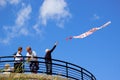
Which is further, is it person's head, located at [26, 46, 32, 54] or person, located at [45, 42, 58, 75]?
person, located at [45, 42, 58, 75]

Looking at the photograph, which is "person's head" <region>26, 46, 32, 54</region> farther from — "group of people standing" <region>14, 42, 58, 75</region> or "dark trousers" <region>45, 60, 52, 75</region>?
"dark trousers" <region>45, 60, 52, 75</region>

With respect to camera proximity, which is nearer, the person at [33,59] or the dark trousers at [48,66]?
the person at [33,59]

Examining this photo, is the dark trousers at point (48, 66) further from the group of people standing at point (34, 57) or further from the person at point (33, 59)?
the person at point (33, 59)

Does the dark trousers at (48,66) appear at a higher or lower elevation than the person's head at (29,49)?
lower

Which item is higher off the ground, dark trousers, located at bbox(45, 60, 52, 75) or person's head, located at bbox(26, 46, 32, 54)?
person's head, located at bbox(26, 46, 32, 54)

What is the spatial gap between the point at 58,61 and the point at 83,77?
5.20 feet

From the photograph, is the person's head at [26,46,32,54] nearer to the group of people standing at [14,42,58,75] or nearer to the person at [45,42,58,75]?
the group of people standing at [14,42,58,75]

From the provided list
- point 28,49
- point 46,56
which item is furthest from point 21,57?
point 46,56

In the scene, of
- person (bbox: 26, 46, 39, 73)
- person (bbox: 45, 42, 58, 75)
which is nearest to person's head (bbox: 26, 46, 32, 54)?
person (bbox: 26, 46, 39, 73)

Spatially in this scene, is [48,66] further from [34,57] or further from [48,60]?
[34,57]

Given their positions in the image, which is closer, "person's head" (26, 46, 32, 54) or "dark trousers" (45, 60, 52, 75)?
"person's head" (26, 46, 32, 54)

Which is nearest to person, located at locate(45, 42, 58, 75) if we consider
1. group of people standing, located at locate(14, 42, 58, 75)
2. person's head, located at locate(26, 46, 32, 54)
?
group of people standing, located at locate(14, 42, 58, 75)

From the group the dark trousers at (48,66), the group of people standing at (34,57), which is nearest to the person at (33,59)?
the group of people standing at (34,57)

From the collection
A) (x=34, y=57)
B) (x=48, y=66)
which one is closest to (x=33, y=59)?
(x=34, y=57)
